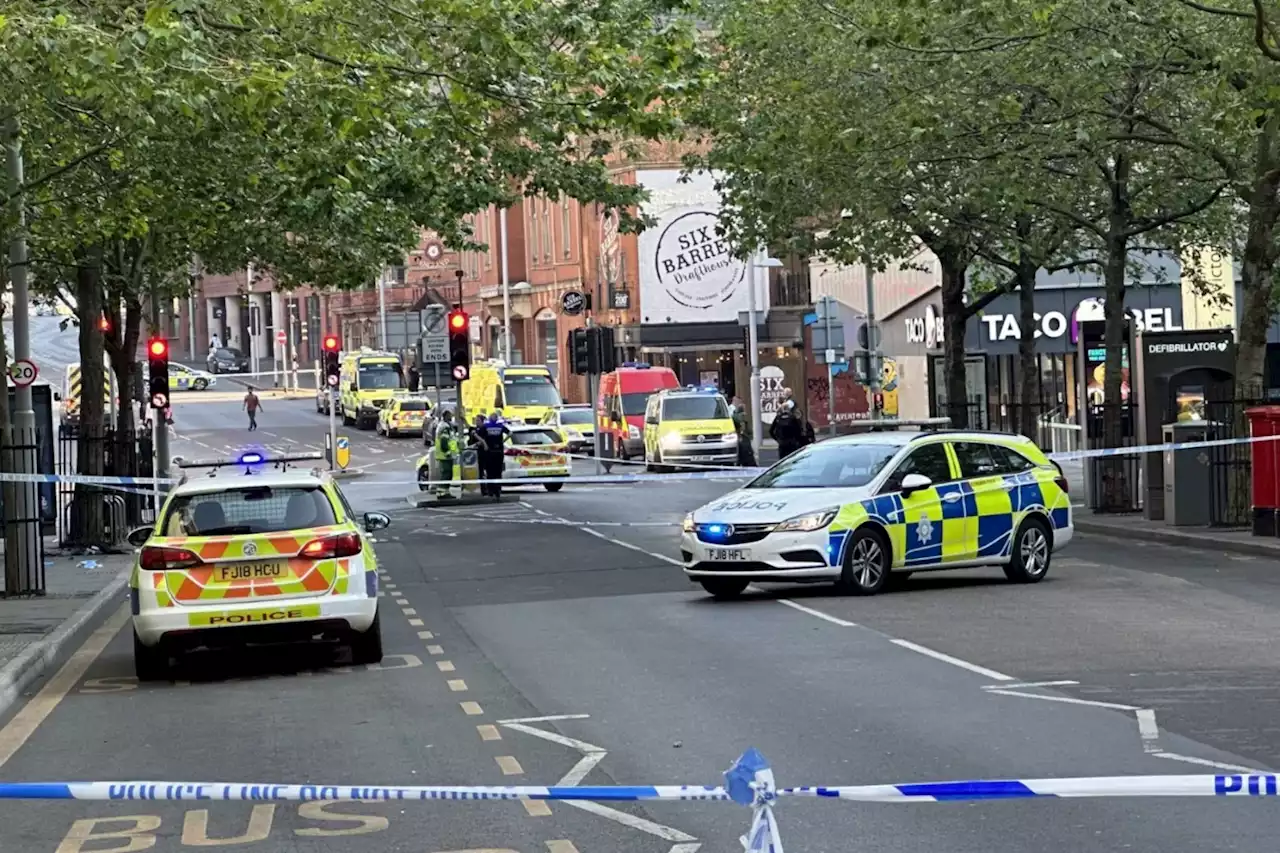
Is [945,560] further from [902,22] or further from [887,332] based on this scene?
[887,332]

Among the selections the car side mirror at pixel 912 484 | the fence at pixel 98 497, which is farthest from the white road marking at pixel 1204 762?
the fence at pixel 98 497

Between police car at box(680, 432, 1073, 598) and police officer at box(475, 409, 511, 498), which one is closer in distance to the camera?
police car at box(680, 432, 1073, 598)

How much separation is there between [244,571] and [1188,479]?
49.6 feet

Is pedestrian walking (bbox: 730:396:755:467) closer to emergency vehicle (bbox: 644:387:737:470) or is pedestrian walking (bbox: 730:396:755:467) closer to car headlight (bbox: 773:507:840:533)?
emergency vehicle (bbox: 644:387:737:470)

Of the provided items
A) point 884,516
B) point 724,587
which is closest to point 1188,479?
point 884,516

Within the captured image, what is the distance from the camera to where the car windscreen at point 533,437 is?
153ft

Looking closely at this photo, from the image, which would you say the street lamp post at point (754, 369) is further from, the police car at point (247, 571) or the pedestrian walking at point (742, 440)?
the police car at point (247, 571)

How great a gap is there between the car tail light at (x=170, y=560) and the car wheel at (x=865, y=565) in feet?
21.0

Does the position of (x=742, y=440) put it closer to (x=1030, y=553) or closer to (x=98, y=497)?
(x=98, y=497)

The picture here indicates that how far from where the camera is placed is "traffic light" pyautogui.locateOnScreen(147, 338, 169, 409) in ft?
114

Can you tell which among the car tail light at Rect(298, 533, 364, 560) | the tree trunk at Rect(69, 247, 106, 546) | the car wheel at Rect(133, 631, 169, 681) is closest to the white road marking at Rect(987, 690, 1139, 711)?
the car tail light at Rect(298, 533, 364, 560)

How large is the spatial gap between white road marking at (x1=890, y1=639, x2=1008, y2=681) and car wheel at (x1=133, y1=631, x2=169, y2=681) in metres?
5.31

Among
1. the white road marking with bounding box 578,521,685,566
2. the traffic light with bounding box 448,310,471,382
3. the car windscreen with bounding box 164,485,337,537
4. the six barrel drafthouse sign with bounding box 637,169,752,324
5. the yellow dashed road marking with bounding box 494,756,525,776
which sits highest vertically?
the six barrel drafthouse sign with bounding box 637,169,752,324

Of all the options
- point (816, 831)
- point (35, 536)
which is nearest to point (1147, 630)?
point (816, 831)
